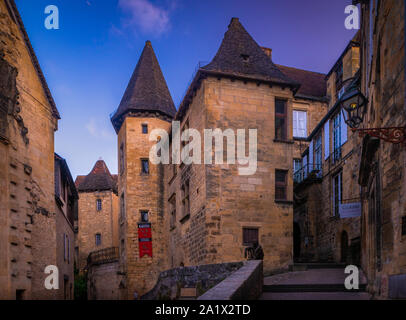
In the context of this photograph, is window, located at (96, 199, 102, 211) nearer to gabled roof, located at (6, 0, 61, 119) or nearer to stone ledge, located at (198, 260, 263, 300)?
gabled roof, located at (6, 0, 61, 119)

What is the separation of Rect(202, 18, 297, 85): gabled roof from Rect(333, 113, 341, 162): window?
3.22 meters

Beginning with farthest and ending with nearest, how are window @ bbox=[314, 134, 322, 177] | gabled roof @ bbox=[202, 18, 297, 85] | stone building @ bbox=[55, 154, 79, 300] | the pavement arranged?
1. window @ bbox=[314, 134, 322, 177]
2. stone building @ bbox=[55, 154, 79, 300]
3. gabled roof @ bbox=[202, 18, 297, 85]
4. the pavement

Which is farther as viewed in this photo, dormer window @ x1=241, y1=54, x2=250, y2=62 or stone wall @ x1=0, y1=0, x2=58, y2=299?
dormer window @ x1=241, y1=54, x2=250, y2=62

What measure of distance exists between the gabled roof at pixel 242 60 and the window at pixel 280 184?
3.46m

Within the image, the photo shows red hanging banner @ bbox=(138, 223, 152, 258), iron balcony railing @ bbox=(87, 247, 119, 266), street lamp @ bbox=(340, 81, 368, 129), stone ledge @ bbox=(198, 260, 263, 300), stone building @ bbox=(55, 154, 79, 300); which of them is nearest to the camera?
stone ledge @ bbox=(198, 260, 263, 300)

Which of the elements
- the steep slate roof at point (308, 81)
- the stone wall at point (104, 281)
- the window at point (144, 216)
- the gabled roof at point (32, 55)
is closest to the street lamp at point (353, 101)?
the gabled roof at point (32, 55)

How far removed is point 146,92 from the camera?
2781 centimetres

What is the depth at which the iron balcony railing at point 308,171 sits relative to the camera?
2066cm

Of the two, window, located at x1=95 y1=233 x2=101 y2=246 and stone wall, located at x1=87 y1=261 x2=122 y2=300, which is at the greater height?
window, located at x1=95 y1=233 x2=101 y2=246

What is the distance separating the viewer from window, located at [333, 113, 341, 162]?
18.3 m

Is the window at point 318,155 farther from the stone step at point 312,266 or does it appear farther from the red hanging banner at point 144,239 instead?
the red hanging banner at point 144,239

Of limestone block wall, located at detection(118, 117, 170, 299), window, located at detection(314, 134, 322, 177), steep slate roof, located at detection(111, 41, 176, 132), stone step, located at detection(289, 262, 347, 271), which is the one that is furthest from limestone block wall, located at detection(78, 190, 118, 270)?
stone step, located at detection(289, 262, 347, 271)

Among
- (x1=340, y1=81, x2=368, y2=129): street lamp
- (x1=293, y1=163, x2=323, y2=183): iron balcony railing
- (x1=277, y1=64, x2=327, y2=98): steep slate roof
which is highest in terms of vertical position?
(x1=277, y1=64, x2=327, y2=98): steep slate roof
